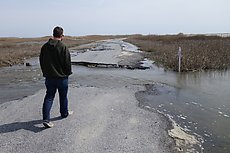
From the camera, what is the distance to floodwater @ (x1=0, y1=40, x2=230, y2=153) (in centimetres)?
657

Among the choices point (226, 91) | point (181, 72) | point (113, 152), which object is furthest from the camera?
point (181, 72)

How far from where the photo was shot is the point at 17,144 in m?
5.23

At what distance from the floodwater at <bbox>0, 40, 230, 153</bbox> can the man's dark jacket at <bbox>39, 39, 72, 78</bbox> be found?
3029 mm

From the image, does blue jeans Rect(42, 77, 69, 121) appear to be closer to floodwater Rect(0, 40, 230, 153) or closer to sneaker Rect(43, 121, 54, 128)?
sneaker Rect(43, 121, 54, 128)

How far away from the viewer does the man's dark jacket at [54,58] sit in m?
5.97

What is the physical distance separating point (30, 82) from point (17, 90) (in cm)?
214

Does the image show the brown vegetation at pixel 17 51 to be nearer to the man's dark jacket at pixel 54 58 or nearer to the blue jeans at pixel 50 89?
the blue jeans at pixel 50 89

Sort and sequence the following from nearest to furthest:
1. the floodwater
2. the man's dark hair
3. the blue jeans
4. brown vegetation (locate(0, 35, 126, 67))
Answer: the man's dark hair → the blue jeans → the floodwater → brown vegetation (locate(0, 35, 126, 67))

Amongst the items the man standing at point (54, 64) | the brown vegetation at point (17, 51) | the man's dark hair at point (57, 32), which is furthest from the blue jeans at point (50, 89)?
the brown vegetation at point (17, 51)

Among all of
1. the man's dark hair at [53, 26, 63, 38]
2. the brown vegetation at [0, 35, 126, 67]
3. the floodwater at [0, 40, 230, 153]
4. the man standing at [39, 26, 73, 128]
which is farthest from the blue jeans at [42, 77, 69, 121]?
the brown vegetation at [0, 35, 126, 67]

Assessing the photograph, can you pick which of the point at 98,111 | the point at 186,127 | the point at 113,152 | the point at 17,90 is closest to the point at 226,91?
the point at 186,127

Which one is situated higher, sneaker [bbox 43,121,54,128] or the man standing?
the man standing

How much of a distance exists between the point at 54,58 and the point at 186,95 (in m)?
5.65

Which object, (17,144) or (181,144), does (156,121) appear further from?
(17,144)
